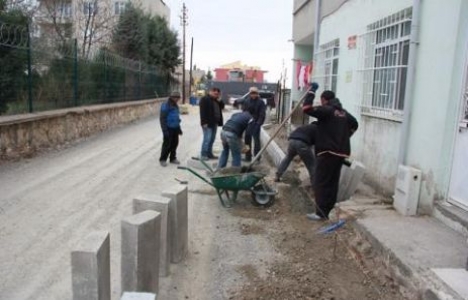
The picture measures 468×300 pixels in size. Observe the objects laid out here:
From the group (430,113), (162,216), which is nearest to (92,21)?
(430,113)

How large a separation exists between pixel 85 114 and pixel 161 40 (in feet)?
71.7

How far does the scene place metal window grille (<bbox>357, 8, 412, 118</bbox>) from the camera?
23.0 feet

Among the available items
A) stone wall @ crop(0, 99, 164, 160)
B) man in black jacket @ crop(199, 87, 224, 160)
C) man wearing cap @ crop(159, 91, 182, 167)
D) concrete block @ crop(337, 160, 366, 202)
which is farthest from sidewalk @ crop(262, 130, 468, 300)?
stone wall @ crop(0, 99, 164, 160)

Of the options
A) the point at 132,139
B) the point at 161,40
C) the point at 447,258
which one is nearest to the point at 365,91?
the point at 447,258

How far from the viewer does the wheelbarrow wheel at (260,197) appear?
6.90 meters

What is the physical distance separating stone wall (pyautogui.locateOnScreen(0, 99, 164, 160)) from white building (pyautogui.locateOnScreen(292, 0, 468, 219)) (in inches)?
269

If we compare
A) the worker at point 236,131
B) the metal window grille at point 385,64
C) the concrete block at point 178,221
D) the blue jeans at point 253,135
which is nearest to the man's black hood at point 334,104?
the metal window grille at point 385,64

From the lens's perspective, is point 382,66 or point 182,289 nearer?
point 182,289

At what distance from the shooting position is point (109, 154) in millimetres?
11086

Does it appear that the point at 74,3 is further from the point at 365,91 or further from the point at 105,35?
the point at 365,91

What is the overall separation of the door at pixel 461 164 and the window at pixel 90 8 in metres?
24.1

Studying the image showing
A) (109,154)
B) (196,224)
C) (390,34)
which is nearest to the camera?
(196,224)

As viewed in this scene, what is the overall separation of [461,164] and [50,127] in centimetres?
951

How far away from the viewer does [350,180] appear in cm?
691
